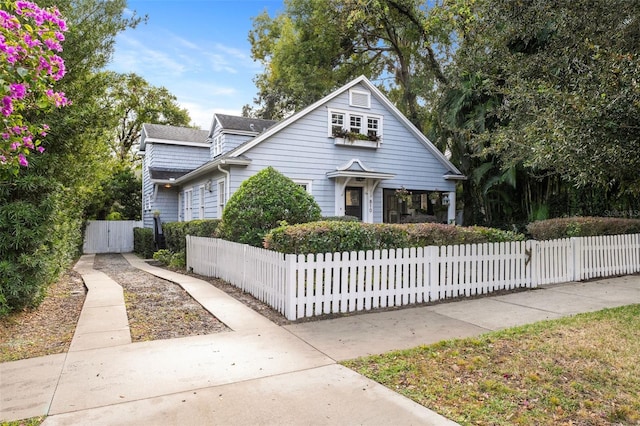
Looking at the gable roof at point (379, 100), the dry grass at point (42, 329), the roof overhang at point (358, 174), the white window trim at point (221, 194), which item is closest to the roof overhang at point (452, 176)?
the gable roof at point (379, 100)

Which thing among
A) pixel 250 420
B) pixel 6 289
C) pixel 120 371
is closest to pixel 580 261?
pixel 250 420

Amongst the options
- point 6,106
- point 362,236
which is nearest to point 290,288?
point 362,236

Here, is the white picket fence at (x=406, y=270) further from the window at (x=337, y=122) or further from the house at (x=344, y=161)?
the window at (x=337, y=122)

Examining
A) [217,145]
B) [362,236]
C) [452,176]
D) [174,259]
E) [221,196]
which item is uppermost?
[217,145]

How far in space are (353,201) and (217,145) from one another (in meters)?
6.13

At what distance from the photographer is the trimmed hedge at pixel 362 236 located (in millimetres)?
6195

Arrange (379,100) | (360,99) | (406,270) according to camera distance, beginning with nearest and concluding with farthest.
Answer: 1. (406,270)
2. (360,99)
3. (379,100)

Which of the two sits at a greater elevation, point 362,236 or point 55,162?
point 55,162

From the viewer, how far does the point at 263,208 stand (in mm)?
8273

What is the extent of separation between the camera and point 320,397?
3248 millimetres

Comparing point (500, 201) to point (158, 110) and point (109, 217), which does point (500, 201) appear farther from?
point (158, 110)

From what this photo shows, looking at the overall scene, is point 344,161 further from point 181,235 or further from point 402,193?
point 181,235

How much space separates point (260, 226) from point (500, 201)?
11.9 meters

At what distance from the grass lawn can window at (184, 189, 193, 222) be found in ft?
47.9
